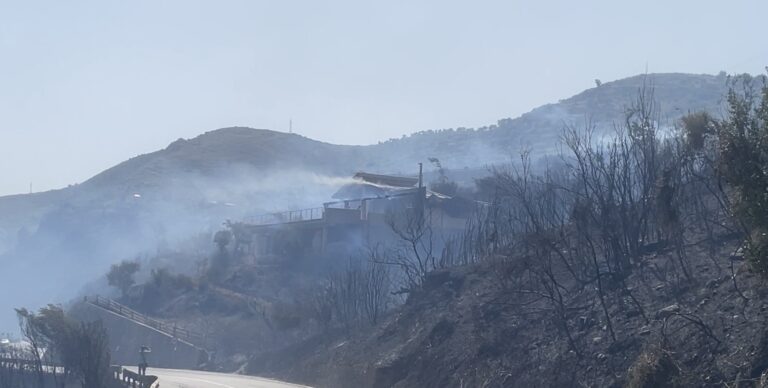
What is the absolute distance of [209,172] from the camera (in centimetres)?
16938

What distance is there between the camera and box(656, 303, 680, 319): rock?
23453 millimetres

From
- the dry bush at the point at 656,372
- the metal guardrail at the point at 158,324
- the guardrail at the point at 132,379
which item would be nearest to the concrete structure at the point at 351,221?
the metal guardrail at the point at 158,324

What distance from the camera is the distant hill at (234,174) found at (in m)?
134

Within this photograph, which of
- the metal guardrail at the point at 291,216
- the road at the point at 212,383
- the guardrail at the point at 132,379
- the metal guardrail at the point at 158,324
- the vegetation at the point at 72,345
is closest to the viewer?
the guardrail at the point at 132,379

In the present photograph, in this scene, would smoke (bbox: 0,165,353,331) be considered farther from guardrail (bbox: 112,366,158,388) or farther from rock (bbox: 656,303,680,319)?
rock (bbox: 656,303,680,319)

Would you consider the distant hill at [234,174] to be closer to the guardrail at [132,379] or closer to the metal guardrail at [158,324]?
the metal guardrail at [158,324]

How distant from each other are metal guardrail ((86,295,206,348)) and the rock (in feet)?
160

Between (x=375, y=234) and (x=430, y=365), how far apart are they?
39.0 meters

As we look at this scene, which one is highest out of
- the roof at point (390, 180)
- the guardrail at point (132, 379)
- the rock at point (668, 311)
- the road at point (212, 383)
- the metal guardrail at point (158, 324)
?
the roof at point (390, 180)

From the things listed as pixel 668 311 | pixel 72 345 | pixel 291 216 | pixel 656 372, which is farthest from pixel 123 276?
pixel 656 372

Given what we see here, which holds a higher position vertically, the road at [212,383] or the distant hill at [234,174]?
the distant hill at [234,174]

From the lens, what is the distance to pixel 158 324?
72.9 metres

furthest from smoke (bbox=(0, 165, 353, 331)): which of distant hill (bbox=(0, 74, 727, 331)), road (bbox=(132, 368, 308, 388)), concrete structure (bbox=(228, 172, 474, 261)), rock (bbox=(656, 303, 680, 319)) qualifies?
rock (bbox=(656, 303, 680, 319))

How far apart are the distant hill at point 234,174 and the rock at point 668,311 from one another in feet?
292
